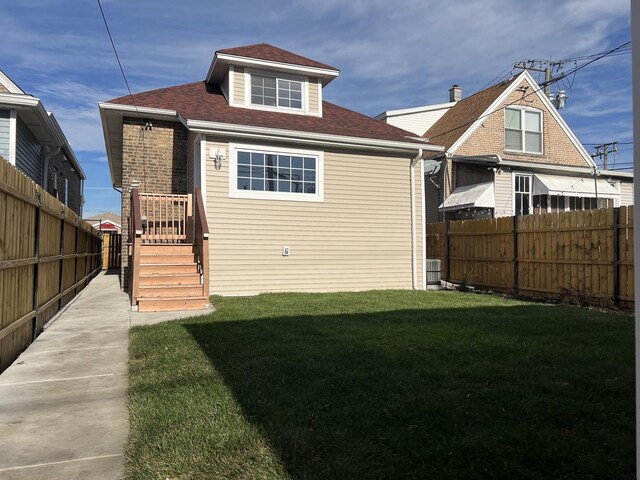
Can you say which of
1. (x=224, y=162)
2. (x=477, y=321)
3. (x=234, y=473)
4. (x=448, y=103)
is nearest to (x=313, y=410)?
(x=234, y=473)

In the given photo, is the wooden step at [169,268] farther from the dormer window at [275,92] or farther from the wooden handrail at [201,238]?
the dormer window at [275,92]

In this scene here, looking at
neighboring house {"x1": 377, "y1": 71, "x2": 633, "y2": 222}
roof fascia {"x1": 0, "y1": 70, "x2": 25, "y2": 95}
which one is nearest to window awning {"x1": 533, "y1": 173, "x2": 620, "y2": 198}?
neighboring house {"x1": 377, "y1": 71, "x2": 633, "y2": 222}

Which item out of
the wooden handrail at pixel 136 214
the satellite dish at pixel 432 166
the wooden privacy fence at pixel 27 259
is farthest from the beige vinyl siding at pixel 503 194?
the wooden privacy fence at pixel 27 259

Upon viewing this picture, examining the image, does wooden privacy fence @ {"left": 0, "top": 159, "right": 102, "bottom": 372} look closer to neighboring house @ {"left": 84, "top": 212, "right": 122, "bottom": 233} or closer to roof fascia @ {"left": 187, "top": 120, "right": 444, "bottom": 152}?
roof fascia @ {"left": 187, "top": 120, "right": 444, "bottom": 152}

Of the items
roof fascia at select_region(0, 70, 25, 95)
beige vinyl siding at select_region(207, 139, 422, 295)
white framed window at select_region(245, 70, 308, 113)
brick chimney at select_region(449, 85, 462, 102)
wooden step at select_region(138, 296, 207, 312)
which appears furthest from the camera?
brick chimney at select_region(449, 85, 462, 102)

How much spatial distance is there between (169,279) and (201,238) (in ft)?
3.09

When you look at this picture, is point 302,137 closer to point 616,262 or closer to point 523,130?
point 616,262

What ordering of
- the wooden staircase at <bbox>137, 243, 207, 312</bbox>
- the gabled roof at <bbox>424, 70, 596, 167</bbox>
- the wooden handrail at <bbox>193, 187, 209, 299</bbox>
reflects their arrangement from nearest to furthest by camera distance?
1. the wooden staircase at <bbox>137, 243, 207, 312</bbox>
2. the wooden handrail at <bbox>193, 187, 209, 299</bbox>
3. the gabled roof at <bbox>424, 70, 596, 167</bbox>

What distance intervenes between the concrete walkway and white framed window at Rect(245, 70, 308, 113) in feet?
24.4

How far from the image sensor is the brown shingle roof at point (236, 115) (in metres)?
10.8

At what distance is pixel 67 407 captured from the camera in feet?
12.1

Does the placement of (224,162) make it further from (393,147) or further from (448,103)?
(448,103)

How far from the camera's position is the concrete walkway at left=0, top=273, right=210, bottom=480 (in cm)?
274

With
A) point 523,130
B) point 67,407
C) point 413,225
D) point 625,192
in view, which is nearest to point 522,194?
point 523,130
